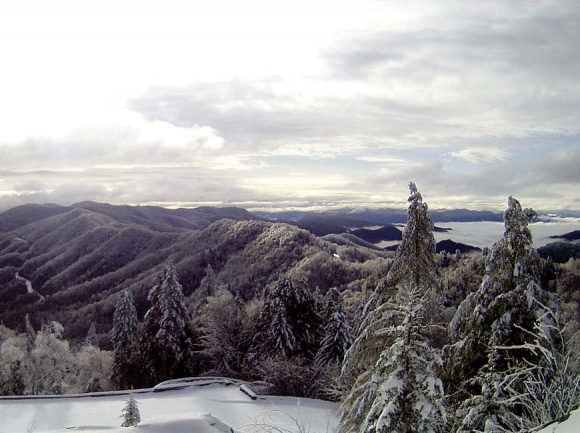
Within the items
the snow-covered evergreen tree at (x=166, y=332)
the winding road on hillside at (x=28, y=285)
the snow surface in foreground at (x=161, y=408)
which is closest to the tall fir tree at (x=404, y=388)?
the snow surface in foreground at (x=161, y=408)

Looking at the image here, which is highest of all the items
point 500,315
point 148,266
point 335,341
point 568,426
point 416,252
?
point 416,252

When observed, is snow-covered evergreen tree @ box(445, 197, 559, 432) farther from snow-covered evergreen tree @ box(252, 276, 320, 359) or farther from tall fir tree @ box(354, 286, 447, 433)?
snow-covered evergreen tree @ box(252, 276, 320, 359)

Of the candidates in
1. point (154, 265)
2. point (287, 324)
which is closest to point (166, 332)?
point (287, 324)

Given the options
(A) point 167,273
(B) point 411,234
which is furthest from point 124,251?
(B) point 411,234

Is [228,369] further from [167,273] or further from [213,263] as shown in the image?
[213,263]

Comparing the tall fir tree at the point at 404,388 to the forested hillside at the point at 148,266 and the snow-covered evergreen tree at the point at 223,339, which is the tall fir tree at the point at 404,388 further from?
the forested hillside at the point at 148,266

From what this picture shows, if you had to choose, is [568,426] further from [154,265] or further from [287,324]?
[154,265]
